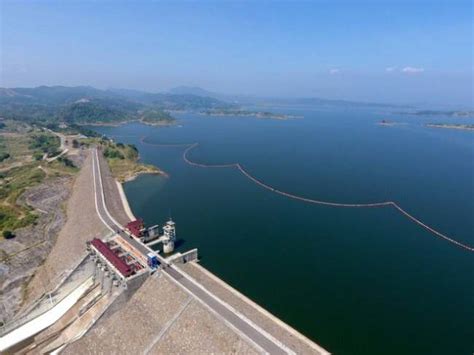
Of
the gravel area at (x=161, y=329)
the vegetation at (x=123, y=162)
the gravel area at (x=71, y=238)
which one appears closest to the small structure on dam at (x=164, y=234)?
the gravel area at (x=71, y=238)

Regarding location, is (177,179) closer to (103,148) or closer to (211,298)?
(103,148)

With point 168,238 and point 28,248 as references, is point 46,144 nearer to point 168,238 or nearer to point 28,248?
point 28,248

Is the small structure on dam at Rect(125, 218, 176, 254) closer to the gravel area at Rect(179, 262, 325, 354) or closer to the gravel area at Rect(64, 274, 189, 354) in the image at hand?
the gravel area at Rect(179, 262, 325, 354)

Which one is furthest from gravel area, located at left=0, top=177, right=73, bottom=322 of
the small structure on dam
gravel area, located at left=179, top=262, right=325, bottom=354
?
gravel area, located at left=179, top=262, right=325, bottom=354

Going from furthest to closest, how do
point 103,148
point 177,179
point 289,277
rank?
point 103,148 → point 177,179 → point 289,277

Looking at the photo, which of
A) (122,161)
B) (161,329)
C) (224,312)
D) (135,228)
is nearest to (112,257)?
(135,228)

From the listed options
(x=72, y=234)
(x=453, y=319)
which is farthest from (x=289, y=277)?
(x=72, y=234)

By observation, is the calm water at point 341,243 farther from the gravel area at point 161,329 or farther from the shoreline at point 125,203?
the gravel area at point 161,329
